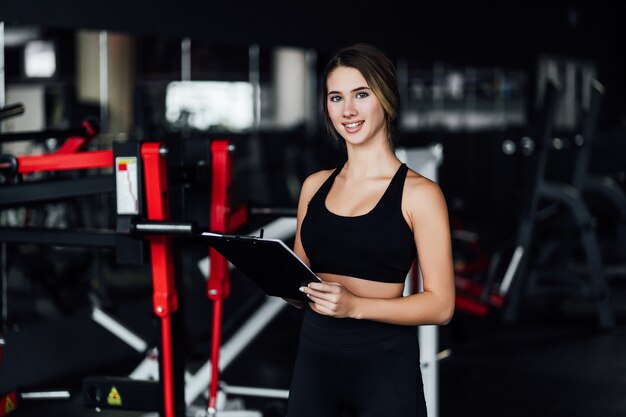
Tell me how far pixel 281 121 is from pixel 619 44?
7.41 meters

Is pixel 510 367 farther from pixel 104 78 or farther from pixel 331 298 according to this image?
pixel 331 298

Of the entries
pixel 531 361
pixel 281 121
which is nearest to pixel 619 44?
pixel 281 121

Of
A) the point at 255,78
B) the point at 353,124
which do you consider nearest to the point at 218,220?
the point at 353,124

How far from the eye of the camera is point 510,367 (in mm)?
5031

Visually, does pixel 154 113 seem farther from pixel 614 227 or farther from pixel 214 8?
pixel 614 227

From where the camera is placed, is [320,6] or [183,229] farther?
[320,6]

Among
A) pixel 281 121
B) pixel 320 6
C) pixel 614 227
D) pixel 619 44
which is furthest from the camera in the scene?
pixel 619 44

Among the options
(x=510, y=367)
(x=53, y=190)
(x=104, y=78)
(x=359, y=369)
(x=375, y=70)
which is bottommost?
(x=510, y=367)

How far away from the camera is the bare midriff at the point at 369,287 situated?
192 centimetres

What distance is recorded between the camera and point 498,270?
5.78 meters

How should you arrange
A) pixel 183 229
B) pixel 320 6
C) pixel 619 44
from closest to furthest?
1. pixel 183 229
2. pixel 320 6
3. pixel 619 44

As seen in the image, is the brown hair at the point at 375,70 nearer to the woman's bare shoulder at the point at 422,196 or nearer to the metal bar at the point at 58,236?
the woman's bare shoulder at the point at 422,196

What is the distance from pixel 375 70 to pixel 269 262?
461 mm

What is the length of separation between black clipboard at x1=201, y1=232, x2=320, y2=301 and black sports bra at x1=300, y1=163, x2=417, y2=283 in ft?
0.39
